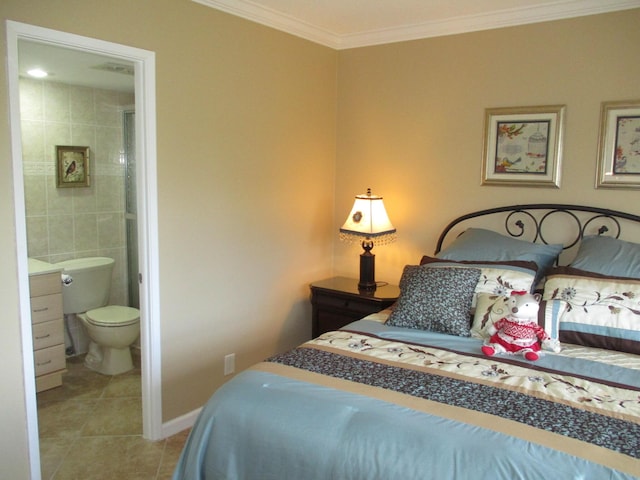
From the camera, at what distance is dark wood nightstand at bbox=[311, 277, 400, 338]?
350cm

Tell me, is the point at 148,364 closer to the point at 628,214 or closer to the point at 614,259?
the point at 614,259

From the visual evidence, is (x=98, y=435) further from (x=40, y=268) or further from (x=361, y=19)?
(x=361, y=19)

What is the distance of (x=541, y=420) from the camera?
1.74 metres

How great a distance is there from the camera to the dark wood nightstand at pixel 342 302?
138 inches

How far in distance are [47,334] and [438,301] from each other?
2.69 m

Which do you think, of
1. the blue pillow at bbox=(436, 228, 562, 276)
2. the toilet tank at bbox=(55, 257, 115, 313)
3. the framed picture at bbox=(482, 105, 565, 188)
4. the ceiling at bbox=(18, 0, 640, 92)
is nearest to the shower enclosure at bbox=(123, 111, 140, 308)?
the toilet tank at bbox=(55, 257, 115, 313)

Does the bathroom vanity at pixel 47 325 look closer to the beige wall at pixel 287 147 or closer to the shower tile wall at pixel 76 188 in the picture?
the shower tile wall at pixel 76 188

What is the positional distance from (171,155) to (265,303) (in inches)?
48.2

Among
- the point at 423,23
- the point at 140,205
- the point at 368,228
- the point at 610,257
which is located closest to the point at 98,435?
the point at 140,205

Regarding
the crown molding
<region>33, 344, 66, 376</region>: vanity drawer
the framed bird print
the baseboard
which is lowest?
the baseboard

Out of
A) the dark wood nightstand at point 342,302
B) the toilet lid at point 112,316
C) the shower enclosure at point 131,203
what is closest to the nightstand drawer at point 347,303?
the dark wood nightstand at point 342,302

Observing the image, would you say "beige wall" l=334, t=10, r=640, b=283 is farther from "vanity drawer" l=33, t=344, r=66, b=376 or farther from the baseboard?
"vanity drawer" l=33, t=344, r=66, b=376

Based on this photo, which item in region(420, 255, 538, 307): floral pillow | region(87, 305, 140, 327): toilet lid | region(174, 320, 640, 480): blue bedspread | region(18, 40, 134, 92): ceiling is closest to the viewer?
region(174, 320, 640, 480): blue bedspread

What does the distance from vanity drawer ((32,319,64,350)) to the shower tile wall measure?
610 mm
